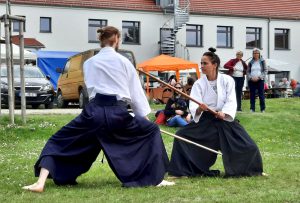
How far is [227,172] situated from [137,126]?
1.59 metres

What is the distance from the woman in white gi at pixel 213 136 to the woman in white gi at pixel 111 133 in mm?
1059

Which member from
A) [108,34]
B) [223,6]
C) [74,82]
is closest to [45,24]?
[223,6]

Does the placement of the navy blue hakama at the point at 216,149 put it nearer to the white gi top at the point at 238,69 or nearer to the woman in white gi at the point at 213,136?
the woman in white gi at the point at 213,136

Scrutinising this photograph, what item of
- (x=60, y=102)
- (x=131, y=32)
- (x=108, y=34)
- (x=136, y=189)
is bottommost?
(x=60, y=102)

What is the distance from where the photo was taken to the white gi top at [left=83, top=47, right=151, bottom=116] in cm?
725

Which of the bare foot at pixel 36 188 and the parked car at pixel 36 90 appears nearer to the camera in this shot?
the bare foot at pixel 36 188

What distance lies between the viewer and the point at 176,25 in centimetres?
4338

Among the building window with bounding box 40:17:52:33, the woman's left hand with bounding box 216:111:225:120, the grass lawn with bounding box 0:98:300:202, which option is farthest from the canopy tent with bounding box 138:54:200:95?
the woman's left hand with bounding box 216:111:225:120

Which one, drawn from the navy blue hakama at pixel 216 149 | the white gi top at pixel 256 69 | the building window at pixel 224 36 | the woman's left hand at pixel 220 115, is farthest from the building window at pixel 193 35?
the woman's left hand at pixel 220 115

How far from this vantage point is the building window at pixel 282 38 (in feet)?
159

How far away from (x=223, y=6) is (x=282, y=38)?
5.39m

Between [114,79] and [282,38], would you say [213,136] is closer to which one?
[114,79]

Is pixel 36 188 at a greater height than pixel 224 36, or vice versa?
pixel 224 36

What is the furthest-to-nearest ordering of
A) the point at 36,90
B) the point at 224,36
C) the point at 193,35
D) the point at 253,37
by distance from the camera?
the point at 253,37
the point at 224,36
the point at 193,35
the point at 36,90
